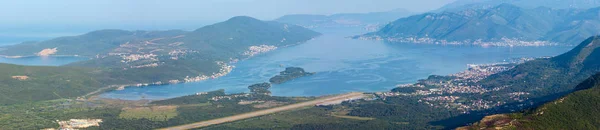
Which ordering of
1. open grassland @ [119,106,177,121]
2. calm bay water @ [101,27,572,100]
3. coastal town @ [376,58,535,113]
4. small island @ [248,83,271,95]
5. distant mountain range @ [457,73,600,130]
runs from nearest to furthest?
distant mountain range @ [457,73,600,130]
open grassland @ [119,106,177,121]
coastal town @ [376,58,535,113]
small island @ [248,83,271,95]
calm bay water @ [101,27,572,100]

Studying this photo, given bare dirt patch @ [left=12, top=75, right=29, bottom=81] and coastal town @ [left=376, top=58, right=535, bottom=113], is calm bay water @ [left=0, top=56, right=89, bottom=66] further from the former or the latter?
coastal town @ [left=376, top=58, right=535, bottom=113]

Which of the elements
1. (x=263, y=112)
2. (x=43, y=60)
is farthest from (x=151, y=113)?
(x=43, y=60)

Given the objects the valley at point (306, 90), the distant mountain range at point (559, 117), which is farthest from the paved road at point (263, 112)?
the distant mountain range at point (559, 117)

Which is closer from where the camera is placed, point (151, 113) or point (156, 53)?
point (151, 113)

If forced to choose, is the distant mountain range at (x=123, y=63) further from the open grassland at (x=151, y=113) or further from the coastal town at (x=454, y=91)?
the coastal town at (x=454, y=91)

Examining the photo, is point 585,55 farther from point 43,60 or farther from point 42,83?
point 43,60

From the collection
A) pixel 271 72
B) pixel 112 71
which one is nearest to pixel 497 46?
pixel 271 72

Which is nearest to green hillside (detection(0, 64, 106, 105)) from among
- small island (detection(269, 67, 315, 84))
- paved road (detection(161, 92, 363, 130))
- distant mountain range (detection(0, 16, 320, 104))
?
distant mountain range (detection(0, 16, 320, 104))

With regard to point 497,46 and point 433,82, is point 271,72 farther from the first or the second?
point 497,46
